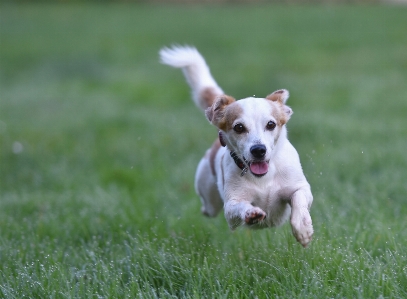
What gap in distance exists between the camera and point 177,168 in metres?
7.31

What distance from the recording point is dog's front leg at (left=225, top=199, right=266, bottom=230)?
3441 mm

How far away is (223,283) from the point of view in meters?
3.63

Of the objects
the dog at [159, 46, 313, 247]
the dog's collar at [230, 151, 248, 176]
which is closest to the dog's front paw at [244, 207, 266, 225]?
the dog at [159, 46, 313, 247]

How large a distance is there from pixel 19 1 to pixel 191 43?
15818mm

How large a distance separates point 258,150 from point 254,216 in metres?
0.36

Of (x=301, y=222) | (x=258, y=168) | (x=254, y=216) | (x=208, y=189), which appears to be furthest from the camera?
(x=208, y=189)

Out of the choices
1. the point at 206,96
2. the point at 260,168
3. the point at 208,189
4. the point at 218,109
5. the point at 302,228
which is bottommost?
the point at 208,189

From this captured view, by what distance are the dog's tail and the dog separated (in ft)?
3.46

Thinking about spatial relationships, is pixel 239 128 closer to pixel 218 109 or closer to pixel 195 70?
pixel 218 109

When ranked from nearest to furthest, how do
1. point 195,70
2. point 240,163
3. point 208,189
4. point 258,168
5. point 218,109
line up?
point 258,168 < point 240,163 < point 218,109 < point 208,189 < point 195,70

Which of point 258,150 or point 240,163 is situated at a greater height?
point 258,150

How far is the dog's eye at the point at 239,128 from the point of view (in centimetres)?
369

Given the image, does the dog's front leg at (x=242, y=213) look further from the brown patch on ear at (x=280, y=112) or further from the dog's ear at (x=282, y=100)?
the dog's ear at (x=282, y=100)

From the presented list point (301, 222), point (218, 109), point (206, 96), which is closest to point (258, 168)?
point (301, 222)
